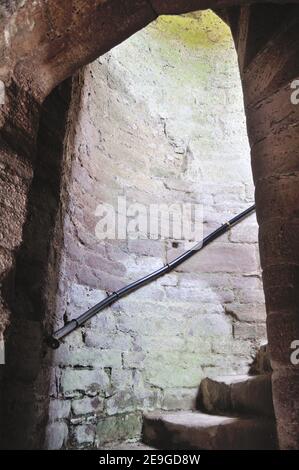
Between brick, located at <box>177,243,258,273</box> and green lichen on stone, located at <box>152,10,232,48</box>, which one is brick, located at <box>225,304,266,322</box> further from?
green lichen on stone, located at <box>152,10,232,48</box>

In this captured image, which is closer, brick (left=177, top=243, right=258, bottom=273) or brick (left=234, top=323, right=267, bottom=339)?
brick (left=234, top=323, right=267, bottom=339)

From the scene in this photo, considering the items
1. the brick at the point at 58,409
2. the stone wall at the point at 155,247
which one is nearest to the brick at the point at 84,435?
the stone wall at the point at 155,247

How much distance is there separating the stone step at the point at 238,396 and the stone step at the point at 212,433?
84 millimetres

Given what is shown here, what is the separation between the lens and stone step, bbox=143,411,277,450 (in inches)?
65.3

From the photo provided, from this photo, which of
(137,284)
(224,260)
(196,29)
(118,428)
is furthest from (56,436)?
(196,29)

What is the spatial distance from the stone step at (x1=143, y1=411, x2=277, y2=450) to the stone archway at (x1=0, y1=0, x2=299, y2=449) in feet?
0.82

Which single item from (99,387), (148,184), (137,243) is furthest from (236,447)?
(148,184)

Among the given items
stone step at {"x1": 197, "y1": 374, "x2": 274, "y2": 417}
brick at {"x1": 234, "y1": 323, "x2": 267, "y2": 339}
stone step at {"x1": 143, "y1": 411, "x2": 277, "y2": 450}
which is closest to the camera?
stone step at {"x1": 143, "y1": 411, "x2": 277, "y2": 450}

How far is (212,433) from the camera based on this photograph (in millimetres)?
1744

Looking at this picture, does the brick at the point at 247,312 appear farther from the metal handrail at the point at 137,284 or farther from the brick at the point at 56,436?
the brick at the point at 56,436

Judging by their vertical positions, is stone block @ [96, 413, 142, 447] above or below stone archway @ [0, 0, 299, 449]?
below

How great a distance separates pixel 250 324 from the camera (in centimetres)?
274

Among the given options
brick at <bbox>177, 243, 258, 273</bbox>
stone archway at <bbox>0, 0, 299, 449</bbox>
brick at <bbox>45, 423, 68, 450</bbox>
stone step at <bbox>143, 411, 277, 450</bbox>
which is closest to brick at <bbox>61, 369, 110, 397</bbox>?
brick at <bbox>45, 423, 68, 450</bbox>

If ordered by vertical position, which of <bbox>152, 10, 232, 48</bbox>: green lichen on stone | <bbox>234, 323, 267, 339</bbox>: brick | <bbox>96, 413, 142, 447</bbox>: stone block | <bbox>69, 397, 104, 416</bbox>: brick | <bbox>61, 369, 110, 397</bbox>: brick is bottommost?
<bbox>96, 413, 142, 447</bbox>: stone block
